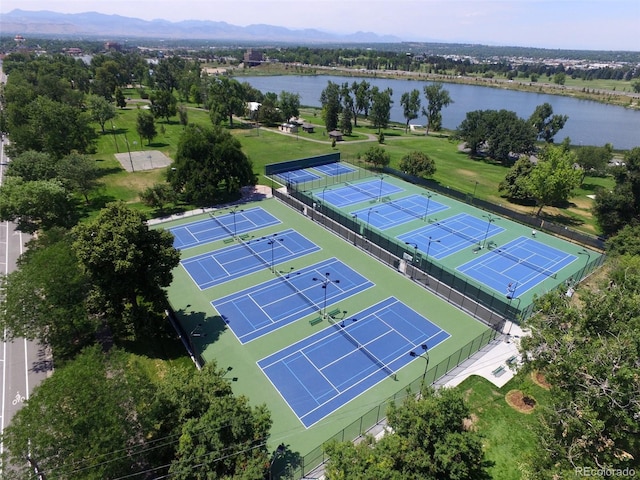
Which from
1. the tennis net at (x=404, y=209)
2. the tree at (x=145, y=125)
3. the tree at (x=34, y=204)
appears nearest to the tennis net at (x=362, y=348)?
the tennis net at (x=404, y=209)

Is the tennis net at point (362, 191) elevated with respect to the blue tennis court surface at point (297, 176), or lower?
elevated

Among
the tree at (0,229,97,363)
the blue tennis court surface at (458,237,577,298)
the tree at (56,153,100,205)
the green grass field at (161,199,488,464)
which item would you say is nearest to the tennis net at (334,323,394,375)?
the green grass field at (161,199,488,464)

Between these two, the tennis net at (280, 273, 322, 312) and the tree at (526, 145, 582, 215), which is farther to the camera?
the tree at (526, 145, 582, 215)

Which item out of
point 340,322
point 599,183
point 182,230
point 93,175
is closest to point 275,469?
point 340,322

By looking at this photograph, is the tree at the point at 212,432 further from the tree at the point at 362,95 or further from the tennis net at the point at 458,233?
the tree at the point at 362,95

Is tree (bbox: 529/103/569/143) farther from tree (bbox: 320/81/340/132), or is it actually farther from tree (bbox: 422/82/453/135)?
tree (bbox: 320/81/340/132)

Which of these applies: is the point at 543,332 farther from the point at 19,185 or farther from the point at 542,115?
the point at 542,115

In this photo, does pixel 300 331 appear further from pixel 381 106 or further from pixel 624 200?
pixel 381 106
